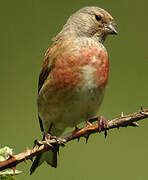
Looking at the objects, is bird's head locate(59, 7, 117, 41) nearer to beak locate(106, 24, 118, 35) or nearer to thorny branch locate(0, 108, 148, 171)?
beak locate(106, 24, 118, 35)

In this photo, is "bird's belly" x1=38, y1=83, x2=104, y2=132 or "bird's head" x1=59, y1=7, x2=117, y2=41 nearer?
"bird's belly" x1=38, y1=83, x2=104, y2=132

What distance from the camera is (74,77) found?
8.81 ft

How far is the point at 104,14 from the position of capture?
3.12m

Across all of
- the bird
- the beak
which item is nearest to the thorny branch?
the bird

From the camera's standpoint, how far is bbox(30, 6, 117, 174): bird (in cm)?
270

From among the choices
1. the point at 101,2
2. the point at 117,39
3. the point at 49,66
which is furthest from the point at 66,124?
the point at 101,2

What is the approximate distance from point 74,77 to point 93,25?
57 cm

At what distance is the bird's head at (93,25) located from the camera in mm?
3049

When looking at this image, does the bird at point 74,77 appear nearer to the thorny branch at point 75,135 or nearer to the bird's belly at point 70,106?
the bird's belly at point 70,106

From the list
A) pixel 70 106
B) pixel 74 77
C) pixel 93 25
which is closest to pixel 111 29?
pixel 93 25

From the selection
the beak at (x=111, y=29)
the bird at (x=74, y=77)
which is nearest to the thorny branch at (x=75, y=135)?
the bird at (x=74, y=77)

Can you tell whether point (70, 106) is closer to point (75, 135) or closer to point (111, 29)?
point (111, 29)

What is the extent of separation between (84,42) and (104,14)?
1.21ft

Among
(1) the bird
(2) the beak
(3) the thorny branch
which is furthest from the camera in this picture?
(2) the beak
